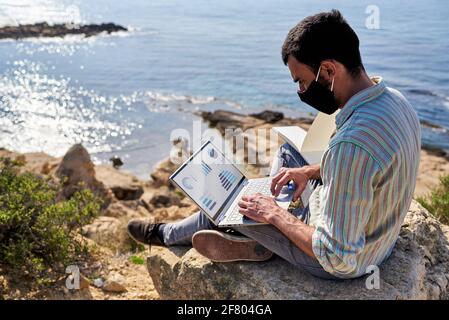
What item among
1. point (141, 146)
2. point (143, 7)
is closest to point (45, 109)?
point (141, 146)

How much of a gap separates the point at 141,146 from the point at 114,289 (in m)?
11.9

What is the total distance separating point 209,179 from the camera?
384 cm

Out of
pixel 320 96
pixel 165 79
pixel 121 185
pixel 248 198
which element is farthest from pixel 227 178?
pixel 165 79

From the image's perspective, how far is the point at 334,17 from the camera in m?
2.89

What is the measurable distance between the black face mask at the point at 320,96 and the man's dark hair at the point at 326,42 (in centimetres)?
11

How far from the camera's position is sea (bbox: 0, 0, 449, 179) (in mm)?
17438

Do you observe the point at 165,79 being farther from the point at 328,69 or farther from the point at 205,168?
the point at 328,69

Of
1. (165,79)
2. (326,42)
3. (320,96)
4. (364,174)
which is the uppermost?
(326,42)

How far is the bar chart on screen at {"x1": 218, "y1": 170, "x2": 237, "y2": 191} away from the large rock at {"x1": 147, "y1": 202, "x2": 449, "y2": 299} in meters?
0.57

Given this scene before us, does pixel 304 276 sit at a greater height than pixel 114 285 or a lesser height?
greater

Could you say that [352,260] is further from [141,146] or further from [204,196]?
[141,146]

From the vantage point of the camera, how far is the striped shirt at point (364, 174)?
2717 millimetres

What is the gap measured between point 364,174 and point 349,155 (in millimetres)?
127

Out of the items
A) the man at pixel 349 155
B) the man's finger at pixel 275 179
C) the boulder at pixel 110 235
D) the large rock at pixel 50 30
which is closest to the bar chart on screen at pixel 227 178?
the man's finger at pixel 275 179
